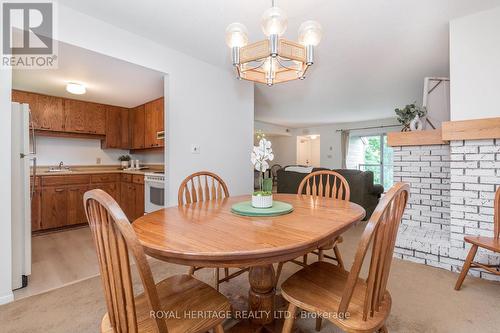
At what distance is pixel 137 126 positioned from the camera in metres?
4.27

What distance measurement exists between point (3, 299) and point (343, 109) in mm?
5973

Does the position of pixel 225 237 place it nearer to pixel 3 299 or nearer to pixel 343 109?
pixel 3 299

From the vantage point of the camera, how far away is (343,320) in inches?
34.1

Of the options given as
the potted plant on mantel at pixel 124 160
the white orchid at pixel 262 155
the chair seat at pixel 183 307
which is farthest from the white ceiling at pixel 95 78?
the chair seat at pixel 183 307

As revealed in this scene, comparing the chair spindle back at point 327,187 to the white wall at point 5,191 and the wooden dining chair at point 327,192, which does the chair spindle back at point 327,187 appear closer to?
the wooden dining chair at point 327,192

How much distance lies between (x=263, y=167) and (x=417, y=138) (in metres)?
2.14

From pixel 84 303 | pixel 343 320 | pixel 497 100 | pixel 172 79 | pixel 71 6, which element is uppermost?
pixel 71 6

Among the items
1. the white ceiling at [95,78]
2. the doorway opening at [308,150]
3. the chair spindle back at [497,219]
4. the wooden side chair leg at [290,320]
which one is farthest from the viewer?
the doorway opening at [308,150]

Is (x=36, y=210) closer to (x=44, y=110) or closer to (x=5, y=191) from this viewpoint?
(x=44, y=110)

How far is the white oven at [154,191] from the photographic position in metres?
3.10

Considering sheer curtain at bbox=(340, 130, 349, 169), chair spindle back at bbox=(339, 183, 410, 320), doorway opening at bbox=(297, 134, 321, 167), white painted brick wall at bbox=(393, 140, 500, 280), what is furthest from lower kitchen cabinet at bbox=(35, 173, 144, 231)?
doorway opening at bbox=(297, 134, 321, 167)

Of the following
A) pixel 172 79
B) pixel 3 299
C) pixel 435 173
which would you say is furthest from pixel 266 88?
pixel 3 299

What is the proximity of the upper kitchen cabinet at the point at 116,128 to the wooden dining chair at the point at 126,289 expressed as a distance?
3.93 metres

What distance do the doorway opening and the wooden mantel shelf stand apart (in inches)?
232
